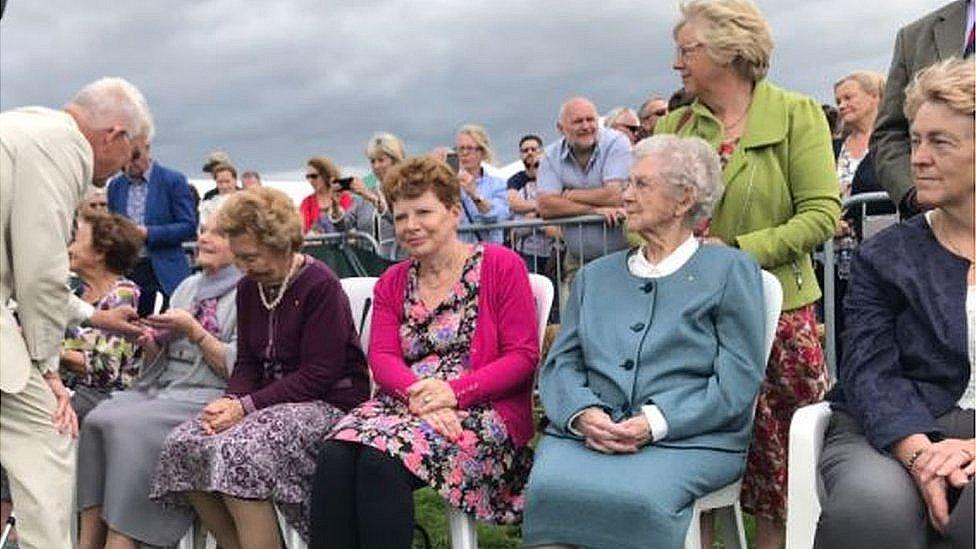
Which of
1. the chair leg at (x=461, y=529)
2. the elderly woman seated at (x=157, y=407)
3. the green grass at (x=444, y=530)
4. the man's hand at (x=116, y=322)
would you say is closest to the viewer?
the chair leg at (x=461, y=529)

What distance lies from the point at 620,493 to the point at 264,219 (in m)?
1.72

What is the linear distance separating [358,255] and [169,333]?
263 cm

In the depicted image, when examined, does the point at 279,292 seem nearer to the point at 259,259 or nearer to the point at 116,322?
the point at 259,259

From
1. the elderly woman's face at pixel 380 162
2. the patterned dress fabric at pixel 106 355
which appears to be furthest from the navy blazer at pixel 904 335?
the elderly woman's face at pixel 380 162

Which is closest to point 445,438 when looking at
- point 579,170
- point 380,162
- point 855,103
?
point 579,170

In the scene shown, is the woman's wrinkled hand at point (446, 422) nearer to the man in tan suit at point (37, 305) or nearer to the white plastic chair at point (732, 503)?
the white plastic chair at point (732, 503)

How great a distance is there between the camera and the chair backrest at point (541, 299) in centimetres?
403

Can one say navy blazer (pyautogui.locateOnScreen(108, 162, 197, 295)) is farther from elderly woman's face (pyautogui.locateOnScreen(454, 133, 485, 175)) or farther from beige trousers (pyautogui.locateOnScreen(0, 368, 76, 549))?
beige trousers (pyautogui.locateOnScreen(0, 368, 76, 549))

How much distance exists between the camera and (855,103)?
620cm

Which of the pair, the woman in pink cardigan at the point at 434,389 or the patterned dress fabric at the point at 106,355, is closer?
the woman in pink cardigan at the point at 434,389

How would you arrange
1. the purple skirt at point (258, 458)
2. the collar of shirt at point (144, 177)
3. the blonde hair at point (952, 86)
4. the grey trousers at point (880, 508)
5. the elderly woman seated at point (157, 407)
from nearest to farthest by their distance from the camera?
the grey trousers at point (880, 508), the blonde hair at point (952, 86), the purple skirt at point (258, 458), the elderly woman seated at point (157, 407), the collar of shirt at point (144, 177)

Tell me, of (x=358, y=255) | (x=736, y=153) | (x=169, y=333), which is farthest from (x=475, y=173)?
(x=736, y=153)

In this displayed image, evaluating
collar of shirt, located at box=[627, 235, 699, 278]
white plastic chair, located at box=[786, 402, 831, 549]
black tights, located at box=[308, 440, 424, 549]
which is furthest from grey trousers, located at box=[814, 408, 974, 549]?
black tights, located at box=[308, 440, 424, 549]

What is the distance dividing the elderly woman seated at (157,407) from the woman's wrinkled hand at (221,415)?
26 centimetres
